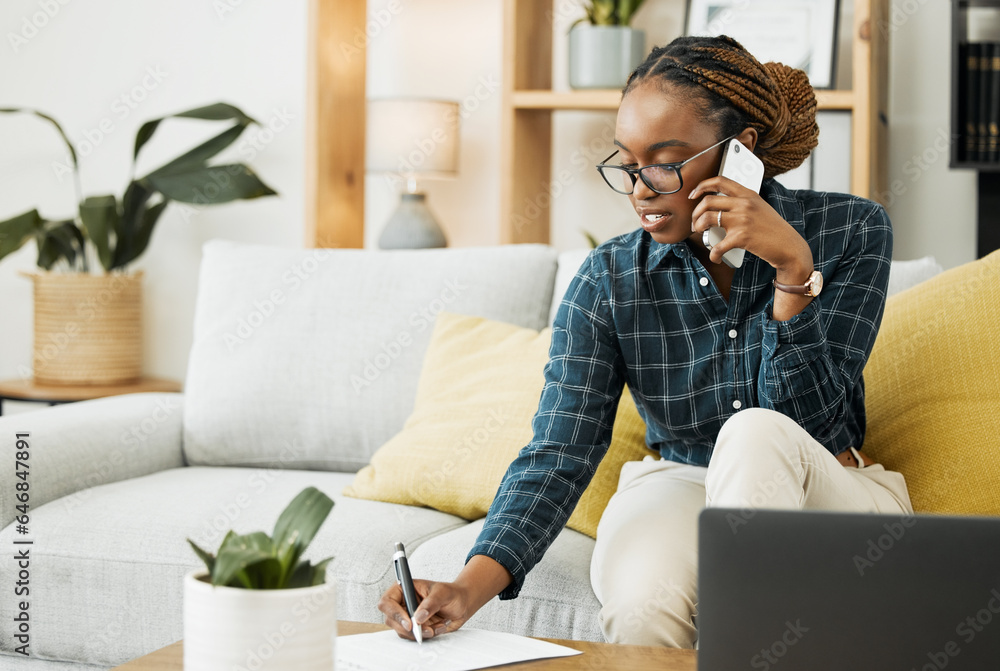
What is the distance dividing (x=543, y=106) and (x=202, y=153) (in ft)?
3.05

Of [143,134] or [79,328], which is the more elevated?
[143,134]

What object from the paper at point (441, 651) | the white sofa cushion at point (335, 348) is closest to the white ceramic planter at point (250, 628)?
the paper at point (441, 651)

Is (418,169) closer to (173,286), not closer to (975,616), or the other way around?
(173,286)

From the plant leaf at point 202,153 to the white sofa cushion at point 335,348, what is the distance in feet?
2.43

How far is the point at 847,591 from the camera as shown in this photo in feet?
2.18

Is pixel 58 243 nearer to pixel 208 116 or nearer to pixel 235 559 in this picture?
pixel 208 116

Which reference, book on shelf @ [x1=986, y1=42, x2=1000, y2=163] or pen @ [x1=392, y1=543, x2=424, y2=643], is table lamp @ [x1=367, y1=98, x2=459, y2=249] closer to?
book on shelf @ [x1=986, y1=42, x2=1000, y2=163]

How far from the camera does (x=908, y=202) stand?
8.04 ft

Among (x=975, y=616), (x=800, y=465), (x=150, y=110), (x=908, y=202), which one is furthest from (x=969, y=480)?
(x=150, y=110)

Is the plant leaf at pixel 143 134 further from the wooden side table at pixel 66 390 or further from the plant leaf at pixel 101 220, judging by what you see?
the wooden side table at pixel 66 390

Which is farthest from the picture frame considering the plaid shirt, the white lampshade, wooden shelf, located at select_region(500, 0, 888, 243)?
the plaid shirt

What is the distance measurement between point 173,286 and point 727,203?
226 centimetres

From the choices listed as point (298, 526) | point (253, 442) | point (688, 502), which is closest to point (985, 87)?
point (688, 502)

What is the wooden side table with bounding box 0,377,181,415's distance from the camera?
2322 mm
